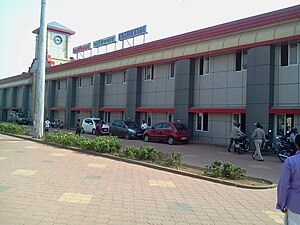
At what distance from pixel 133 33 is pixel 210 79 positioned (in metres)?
14.3

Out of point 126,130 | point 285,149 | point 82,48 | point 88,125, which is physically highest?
point 82,48

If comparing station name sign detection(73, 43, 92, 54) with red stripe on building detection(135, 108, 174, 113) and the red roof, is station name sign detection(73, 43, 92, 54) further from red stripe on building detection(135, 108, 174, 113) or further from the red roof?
red stripe on building detection(135, 108, 174, 113)

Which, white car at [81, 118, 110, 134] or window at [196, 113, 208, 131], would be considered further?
white car at [81, 118, 110, 134]

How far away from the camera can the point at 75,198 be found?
21.7 feet

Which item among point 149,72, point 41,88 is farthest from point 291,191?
point 149,72

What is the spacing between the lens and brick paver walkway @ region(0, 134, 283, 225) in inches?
217

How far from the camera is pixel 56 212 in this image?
18.5 feet

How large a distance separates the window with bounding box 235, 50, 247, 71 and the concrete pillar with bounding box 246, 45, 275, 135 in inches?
39.6

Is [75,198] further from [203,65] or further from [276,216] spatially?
[203,65]

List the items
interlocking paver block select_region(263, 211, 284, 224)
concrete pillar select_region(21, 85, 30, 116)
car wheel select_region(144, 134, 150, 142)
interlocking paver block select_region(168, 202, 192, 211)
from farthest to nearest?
concrete pillar select_region(21, 85, 30, 116) < car wheel select_region(144, 134, 150, 142) < interlocking paver block select_region(168, 202, 192, 211) < interlocking paver block select_region(263, 211, 284, 224)

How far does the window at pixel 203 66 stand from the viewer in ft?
71.2

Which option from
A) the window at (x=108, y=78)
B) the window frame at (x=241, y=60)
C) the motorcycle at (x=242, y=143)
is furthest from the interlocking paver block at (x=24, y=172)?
the window at (x=108, y=78)

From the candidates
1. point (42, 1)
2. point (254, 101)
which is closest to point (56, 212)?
point (254, 101)

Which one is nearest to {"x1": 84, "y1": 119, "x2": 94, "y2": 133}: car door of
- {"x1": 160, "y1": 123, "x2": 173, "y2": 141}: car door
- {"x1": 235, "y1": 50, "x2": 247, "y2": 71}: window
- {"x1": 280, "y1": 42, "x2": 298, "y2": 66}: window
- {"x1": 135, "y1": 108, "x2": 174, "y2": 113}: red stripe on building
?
{"x1": 135, "y1": 108, "x2": 174, "y2": 113}: red stripe on building
